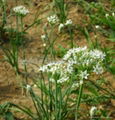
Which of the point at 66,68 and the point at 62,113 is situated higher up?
the point at 66,68

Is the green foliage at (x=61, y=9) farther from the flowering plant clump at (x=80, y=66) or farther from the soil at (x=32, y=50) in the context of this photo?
the flowering plant clump at (x=80, y=66)

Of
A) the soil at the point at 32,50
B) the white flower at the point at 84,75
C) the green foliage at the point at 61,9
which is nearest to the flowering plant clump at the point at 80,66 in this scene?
the white flower at the point at 84,75

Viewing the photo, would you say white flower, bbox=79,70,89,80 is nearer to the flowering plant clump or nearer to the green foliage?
the flowering plant clump

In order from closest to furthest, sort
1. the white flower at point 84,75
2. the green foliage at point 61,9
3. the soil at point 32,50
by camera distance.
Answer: the white flower at point 84,75 < the soil at point 32,50 < the green foliage at point 61,9

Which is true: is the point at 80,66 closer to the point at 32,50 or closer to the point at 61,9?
the point at 32,50

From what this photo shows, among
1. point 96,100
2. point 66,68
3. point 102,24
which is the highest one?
point 66,68

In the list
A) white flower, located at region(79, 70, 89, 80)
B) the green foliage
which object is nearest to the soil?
the green foliage

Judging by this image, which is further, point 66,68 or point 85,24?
point 85,24

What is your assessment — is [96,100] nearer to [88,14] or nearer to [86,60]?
[86,60]

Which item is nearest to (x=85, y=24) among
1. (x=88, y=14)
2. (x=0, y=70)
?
(x=88, y=14)
